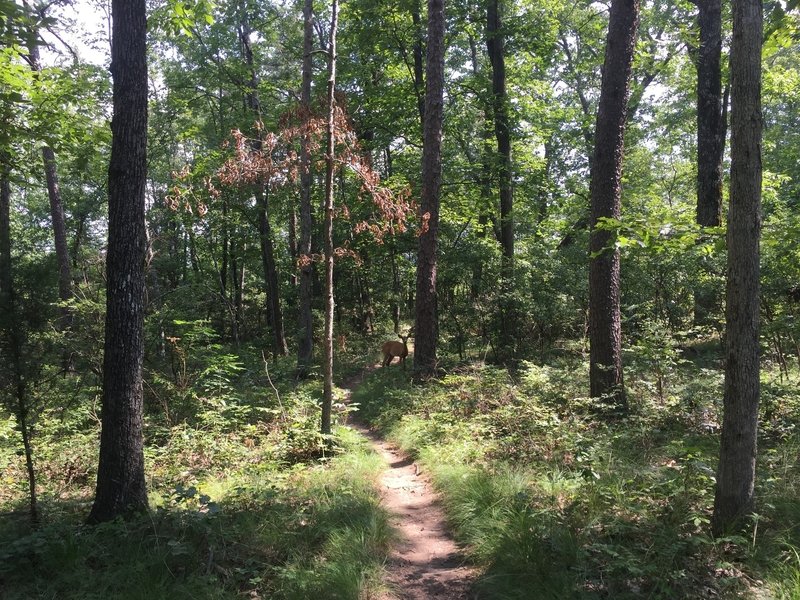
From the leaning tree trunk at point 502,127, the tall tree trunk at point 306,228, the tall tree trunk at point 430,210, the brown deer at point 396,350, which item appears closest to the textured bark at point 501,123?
the leaning tree trunk at point 502,127

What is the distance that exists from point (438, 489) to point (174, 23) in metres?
7.06

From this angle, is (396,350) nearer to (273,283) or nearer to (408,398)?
(408,398)

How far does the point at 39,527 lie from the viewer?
493 centimetres

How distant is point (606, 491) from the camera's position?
4613 millimetres

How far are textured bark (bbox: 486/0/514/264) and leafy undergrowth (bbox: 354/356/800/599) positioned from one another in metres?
8.14

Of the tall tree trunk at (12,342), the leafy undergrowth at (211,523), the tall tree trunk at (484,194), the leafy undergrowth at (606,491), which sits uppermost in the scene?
the tall tree trunk at (484,194)

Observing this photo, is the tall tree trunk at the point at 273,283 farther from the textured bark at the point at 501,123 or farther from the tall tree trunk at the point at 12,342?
the tall tree trunk at the point at 12,342

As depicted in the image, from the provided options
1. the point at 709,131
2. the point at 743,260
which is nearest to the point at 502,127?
the point at 709,131

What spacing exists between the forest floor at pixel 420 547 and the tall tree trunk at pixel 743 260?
218 cm

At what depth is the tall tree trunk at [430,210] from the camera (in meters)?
10.7

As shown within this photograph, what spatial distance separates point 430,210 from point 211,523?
7.82 metres

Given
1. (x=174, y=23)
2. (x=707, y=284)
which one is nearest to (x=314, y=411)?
(x=174, y=23)

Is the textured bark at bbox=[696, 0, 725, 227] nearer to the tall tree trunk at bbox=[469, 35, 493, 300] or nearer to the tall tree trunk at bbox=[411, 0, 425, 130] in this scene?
the tall tree trunk at bbox=[469, 35, 493, 300]

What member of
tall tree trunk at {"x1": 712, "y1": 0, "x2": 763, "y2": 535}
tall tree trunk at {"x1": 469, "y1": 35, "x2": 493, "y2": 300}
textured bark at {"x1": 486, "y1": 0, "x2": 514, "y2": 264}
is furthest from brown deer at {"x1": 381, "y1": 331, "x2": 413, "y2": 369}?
tall tree trunk at {"x1": 712, "y1": 0, "x2": 763, "y2": 535}
